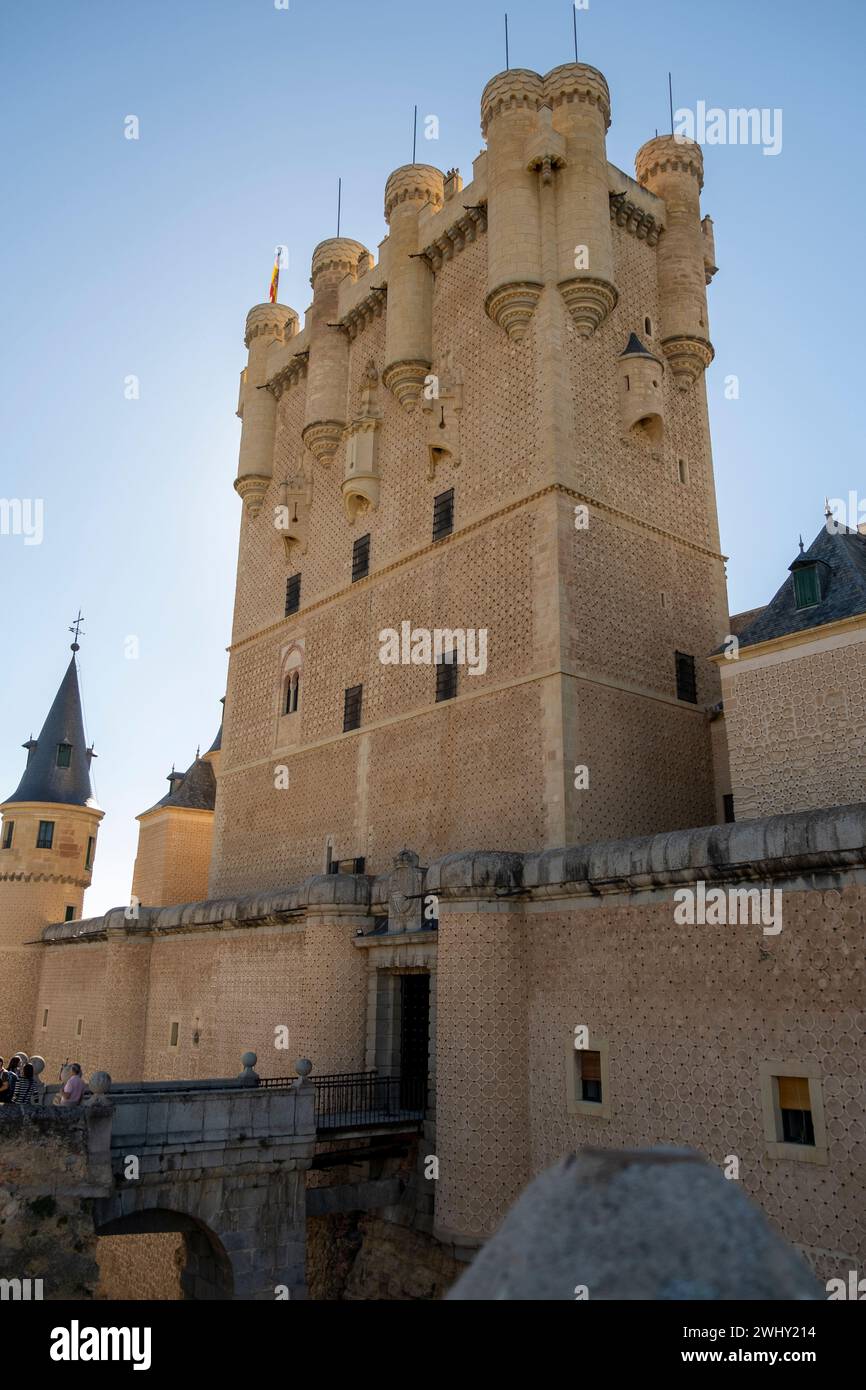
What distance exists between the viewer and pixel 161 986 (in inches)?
827

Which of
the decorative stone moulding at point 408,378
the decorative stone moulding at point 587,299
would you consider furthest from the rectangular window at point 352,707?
the decorative stone moulding at point 587,299

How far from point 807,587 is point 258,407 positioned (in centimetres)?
1634

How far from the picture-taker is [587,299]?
17.5 metres

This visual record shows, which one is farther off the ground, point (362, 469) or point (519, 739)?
point (362, 469)

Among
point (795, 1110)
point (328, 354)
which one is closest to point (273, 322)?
point (328, 354)

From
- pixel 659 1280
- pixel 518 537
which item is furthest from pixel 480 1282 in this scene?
pixel 518 537

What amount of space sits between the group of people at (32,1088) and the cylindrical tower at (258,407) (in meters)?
15.5

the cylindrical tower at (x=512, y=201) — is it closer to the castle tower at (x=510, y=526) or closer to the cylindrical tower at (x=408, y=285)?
the castle tower at (x=510, y=526)

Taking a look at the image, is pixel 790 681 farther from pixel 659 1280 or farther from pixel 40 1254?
pixel 659 1280

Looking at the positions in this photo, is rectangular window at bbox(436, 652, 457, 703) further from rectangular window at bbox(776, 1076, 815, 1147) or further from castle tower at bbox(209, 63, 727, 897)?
rectangular window at bbox(776, 1076, 815, 1147)

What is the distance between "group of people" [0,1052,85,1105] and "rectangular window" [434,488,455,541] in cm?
1124

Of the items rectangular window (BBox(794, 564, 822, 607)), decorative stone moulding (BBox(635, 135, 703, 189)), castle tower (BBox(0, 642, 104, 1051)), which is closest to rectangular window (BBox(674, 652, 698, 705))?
rectangular window (BBox(794, 564, 822, 607))

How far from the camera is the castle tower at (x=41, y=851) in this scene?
90.7ft

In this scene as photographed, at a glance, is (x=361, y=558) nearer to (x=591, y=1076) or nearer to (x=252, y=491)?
(x=252, y=491)
